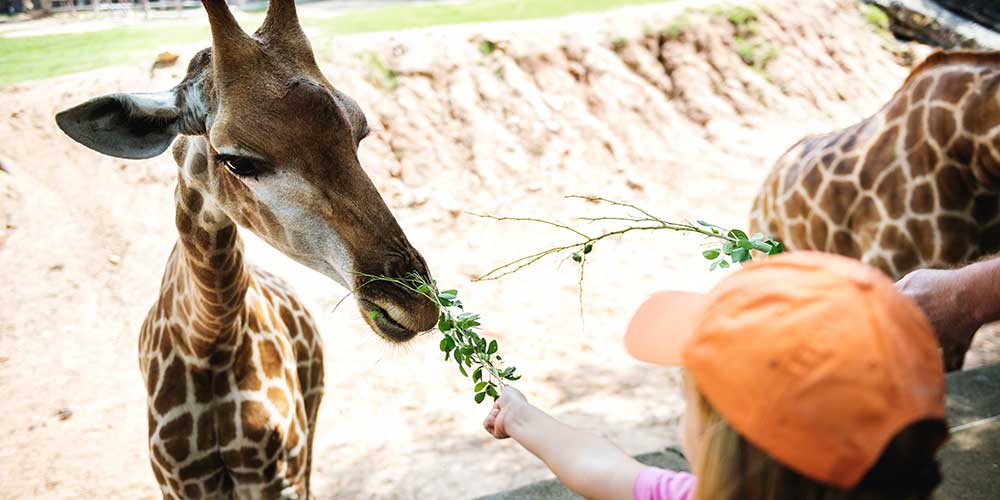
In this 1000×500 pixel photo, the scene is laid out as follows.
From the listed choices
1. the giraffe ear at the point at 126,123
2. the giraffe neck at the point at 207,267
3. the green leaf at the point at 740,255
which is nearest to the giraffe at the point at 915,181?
the green leaf at the point at 740,255

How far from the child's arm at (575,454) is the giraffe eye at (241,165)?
3.54 ft

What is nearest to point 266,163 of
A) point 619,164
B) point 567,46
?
point 619,164

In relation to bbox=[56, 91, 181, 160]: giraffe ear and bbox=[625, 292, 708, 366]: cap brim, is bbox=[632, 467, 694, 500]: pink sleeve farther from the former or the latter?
bbox=[56, 91, 181, 160]: giraffe ear

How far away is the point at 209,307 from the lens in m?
2.54

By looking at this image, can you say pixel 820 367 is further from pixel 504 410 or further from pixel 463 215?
pixel 463 215

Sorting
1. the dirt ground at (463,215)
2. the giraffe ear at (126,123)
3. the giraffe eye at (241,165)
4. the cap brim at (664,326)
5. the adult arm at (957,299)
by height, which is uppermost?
the giraffe ear at (126,123)

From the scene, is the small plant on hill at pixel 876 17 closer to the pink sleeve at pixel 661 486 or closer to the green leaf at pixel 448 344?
the green leaf at pixel 448 344

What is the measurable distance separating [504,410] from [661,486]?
428mm

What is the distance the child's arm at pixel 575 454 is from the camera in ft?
5.16

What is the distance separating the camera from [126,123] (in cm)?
242

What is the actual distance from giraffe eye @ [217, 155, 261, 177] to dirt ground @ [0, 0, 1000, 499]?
758 mm

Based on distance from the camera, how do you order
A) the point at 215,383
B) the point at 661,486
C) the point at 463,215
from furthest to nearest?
the point at 463,215 → the point at 215,383 → the point at 661,486

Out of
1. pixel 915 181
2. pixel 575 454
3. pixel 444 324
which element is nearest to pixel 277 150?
pixel 444 324

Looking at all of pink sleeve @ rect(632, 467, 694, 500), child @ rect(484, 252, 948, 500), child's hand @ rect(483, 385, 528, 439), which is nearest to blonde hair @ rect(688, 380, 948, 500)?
child @ rect(484, 252, 948, 500)
